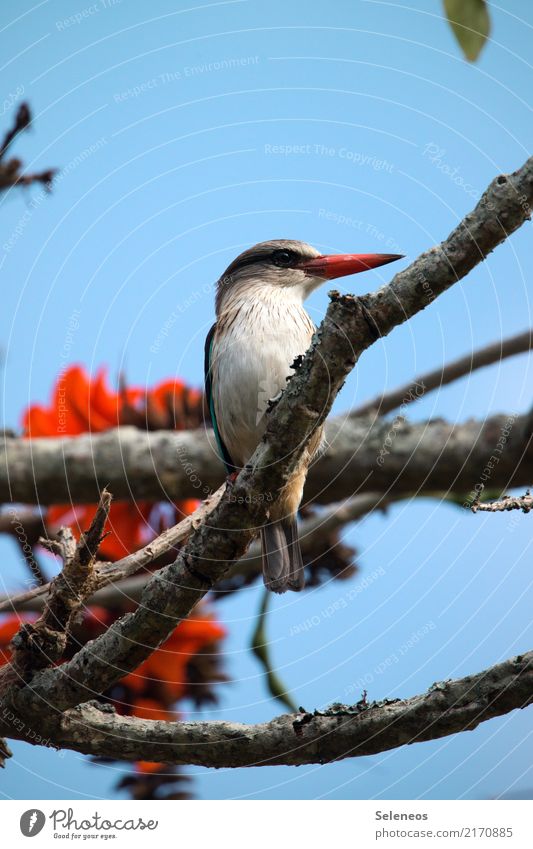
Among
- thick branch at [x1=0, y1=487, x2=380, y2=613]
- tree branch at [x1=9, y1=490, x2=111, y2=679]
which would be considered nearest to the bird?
thick branch at [x1=0, y1=487, x2=380, y2=613]

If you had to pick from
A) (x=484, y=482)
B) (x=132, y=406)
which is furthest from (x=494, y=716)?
(x=132, y=406)

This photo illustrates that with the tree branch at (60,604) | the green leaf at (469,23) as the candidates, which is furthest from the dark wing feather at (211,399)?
the green leaf at (469,23)

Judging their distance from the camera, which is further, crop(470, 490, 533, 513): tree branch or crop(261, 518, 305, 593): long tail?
crop(261, 518, 305, 593): long tail

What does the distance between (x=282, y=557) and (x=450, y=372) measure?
1.16 meters

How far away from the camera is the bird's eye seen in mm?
4418

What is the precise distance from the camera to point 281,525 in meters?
3.98

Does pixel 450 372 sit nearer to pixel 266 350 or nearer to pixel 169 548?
pixel 266 350

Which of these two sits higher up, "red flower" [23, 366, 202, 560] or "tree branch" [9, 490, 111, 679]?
"red flower" [23, 366, 202, 560]

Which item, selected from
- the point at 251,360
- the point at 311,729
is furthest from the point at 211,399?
the point at 311,729

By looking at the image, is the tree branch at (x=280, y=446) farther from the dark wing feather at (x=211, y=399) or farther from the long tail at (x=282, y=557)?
the dark wing feather at (x=211, y=399)

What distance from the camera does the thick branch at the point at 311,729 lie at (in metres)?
2.46

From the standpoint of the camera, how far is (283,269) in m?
4.42

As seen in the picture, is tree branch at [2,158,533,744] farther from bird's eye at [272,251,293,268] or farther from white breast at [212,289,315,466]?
bird's eye at [272,251,293,268]

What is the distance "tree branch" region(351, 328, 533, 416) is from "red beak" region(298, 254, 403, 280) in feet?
2.08
